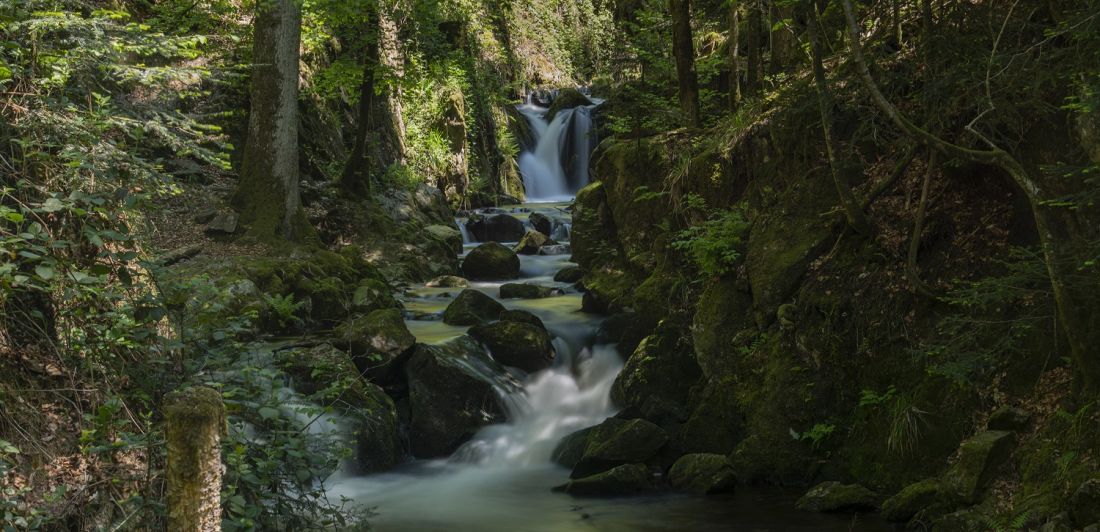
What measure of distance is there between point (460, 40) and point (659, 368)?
680 inches

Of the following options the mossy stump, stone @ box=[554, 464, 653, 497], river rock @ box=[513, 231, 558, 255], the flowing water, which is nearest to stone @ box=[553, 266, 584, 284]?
the flowing water

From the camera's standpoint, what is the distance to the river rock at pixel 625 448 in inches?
352

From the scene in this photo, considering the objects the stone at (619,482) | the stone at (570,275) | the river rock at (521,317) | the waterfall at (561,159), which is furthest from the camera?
the waterfall at (561,159)

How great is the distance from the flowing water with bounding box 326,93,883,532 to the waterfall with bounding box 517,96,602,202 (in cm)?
1153

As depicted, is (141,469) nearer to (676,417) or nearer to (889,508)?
(889,508)

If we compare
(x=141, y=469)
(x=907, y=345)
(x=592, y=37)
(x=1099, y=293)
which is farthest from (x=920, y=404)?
(x=592, y=37)

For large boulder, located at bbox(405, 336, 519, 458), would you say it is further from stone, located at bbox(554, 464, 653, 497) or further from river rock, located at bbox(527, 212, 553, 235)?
river rock, located at bbox(527, 212, 553, 235)

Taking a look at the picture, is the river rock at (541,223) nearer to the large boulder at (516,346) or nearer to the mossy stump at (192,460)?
the large boulder at (516,346)

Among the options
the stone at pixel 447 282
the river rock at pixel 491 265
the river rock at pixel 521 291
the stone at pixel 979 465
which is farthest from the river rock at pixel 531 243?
the stone at pixel 979 465

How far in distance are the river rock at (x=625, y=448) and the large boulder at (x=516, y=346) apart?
10.4 ft

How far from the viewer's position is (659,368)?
10547 millimetres

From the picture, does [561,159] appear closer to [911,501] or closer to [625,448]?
[625,448]

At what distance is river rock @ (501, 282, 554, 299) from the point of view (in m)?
15.6

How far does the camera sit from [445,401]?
10703 mm
